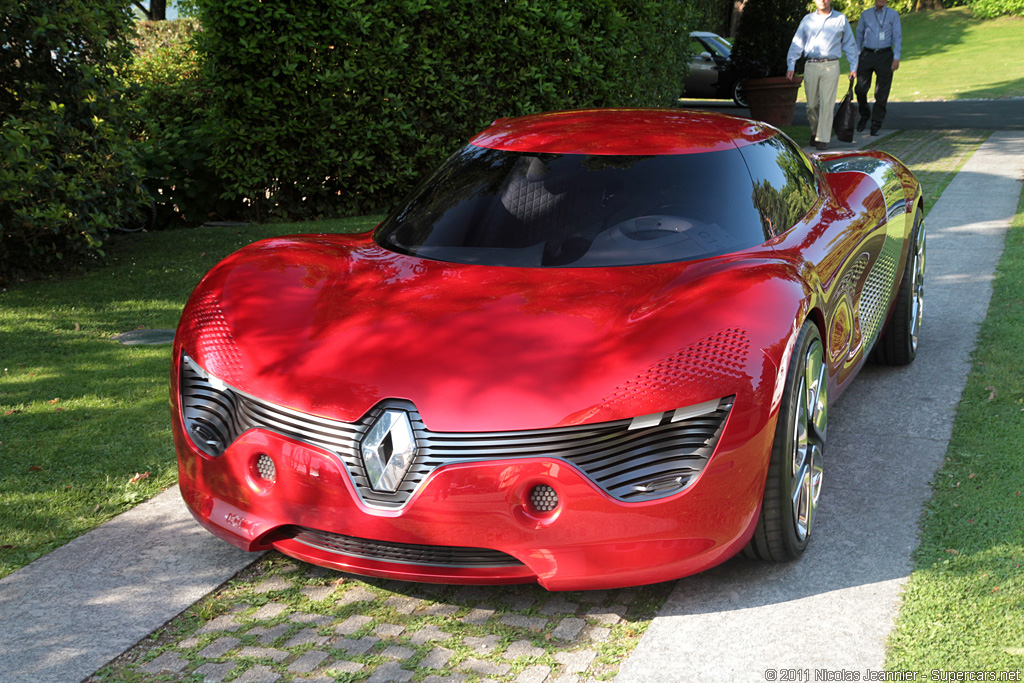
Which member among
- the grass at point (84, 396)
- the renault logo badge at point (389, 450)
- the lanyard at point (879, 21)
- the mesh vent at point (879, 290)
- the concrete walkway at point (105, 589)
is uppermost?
the lanyard at point (879, 21)

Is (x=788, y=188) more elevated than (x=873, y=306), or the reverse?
(x=788, y=188)

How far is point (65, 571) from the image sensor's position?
345cm

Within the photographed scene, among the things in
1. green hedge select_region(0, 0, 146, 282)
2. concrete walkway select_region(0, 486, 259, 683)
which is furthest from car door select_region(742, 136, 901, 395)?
green hedge select_region(0, 0, 146, 282)

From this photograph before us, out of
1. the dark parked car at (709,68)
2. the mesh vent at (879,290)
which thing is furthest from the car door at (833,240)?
the dark parked car at (709,68)

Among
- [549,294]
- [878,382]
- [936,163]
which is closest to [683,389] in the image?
[549,294]

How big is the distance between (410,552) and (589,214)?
5.33 feet

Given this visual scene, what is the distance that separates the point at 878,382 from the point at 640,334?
2.67m

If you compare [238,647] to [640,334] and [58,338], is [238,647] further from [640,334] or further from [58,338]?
[58,338]

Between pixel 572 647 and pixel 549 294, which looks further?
pixel 549 294

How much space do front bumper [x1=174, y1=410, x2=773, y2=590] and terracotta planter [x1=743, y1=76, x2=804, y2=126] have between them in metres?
15.1

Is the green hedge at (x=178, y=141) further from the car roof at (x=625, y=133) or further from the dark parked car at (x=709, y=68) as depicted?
the dark parked car at (x=709, y=68)

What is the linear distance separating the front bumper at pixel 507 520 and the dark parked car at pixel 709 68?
21255 millimetres

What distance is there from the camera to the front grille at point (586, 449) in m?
2.86

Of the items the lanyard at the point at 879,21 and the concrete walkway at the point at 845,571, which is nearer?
the concrete walkway at the point at 845,571
